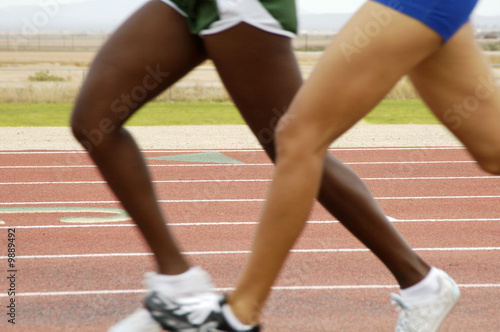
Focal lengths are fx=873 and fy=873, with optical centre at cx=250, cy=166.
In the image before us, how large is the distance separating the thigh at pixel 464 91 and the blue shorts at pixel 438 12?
21cm

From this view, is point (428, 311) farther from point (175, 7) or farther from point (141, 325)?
point (175, 7)

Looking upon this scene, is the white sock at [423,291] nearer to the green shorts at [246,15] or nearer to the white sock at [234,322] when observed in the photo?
the white sock at [234,322]

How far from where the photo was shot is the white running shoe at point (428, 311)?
2754mm

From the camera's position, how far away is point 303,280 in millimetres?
4602

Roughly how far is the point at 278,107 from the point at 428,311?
2.64 ft

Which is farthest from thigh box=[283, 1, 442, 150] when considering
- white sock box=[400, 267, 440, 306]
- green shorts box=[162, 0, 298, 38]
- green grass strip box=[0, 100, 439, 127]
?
green grass strip box=[0, 100, 439, 127]

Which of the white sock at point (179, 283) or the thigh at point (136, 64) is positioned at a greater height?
the thigh at point (136, 64)

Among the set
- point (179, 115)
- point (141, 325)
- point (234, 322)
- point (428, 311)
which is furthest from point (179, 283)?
point (179, 115)

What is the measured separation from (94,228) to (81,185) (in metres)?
2.44

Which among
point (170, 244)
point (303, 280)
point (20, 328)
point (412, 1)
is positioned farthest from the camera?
point (303, 280)

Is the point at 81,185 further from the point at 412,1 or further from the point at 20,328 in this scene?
the point at 412,1

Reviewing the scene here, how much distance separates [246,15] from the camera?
249cm

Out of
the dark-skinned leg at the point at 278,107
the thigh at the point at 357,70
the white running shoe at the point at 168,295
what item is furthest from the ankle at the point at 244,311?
the thigh at the point at 357,70

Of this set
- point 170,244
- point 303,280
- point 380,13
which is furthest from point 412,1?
point 303,280
